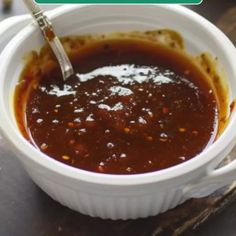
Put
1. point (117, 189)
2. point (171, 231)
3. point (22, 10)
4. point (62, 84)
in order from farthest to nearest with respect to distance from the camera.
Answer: point (22, 10) < point (62, 84) < point (171, 231) < point (117, 189)

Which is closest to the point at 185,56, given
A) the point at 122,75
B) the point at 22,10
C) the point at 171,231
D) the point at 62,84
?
the point at 122,75

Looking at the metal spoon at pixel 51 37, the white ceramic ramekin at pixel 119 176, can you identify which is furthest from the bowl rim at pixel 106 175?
the metal spoon at pixel 51 37

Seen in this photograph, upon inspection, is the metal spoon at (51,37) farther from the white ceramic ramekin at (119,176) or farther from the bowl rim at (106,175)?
the bowl rim at (106,175)

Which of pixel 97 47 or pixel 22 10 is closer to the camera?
pixel 97 47

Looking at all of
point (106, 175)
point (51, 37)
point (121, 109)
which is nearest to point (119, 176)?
point (106, 175)

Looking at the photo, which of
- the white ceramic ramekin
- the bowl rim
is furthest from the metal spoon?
the bowl rim

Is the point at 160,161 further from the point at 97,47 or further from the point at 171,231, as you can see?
the point at 97,47
